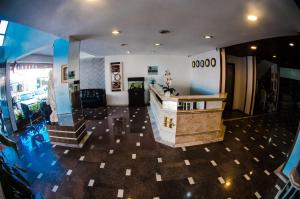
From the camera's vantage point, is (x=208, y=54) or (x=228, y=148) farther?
(x=208, y=54)

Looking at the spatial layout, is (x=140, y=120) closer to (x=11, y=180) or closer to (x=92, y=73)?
(x=92, y=73)

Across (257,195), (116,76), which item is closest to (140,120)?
(116,76)

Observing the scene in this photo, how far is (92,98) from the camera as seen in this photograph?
848 centimetres

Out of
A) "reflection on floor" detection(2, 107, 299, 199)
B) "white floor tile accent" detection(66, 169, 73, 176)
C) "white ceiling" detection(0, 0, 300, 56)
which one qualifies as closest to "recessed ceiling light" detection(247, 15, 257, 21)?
"white ceiling" detection(0, 0, 300, 56)

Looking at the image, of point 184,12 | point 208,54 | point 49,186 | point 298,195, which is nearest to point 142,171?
point 49,186

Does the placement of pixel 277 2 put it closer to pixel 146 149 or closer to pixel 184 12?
pixel 184 12

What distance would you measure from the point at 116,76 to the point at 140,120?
12.2 feet

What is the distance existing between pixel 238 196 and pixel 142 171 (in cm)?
171

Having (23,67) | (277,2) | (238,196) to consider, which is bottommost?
(238,196)

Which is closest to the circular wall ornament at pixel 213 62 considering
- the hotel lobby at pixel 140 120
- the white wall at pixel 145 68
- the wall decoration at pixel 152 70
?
the hotel lobby at pixel 140 120

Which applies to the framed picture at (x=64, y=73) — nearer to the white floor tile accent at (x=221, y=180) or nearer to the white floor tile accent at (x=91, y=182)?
the white floor tile accent at (x=91, y=182)

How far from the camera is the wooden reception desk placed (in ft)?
13.4

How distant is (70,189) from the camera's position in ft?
8.52

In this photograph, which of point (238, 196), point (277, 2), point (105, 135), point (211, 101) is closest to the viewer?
point (277, 2)
